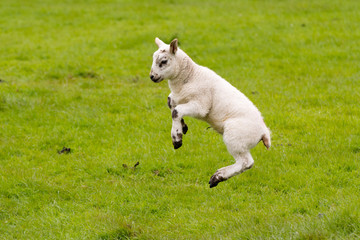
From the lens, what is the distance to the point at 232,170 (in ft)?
21.0

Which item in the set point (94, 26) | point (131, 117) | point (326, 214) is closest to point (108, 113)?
point (131, 117)

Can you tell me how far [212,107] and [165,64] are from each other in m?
0.85

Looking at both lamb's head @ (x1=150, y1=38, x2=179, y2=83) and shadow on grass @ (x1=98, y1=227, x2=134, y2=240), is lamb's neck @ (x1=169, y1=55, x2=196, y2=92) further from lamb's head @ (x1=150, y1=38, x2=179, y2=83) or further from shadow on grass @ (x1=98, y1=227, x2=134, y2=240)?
shadow on grass @ (x1=98, y1=227, x2=134, y2=240)

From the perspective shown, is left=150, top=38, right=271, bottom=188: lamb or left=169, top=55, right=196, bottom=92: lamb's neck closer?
left=150, top=38, right=271, bottom=188: lamb

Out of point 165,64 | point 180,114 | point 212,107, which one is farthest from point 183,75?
point 180,114

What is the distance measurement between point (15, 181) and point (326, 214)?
18.4 ft

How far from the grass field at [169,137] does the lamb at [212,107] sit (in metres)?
1.10

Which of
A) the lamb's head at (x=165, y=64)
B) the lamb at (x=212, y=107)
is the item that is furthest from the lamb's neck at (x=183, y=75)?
the lamb's head at (x=165, y=64)

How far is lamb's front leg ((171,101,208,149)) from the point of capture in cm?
642

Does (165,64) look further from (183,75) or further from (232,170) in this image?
(232,170)

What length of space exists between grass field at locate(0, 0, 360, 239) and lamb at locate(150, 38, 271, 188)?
1.10 m

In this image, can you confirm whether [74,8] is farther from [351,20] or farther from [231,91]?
[231,91]

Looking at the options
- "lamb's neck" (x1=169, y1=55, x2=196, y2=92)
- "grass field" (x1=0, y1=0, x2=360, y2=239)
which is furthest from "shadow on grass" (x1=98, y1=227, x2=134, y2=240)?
"lamb's neck" (x1=169, y1=55, x2=196, y2=92)

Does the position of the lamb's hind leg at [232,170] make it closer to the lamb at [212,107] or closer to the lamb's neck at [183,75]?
the lamb at [212,107]
